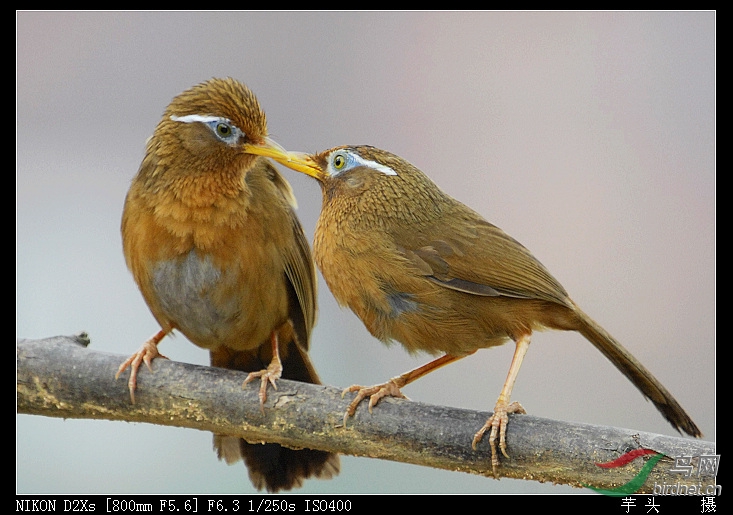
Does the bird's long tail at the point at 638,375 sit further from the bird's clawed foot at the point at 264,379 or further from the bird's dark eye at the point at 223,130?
the bird's dark eye at the point at 223,130

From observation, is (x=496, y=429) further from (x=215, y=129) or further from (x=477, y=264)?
(x=215, y=129)

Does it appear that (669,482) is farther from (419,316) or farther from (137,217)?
(137,217)

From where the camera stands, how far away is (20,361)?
148 inches

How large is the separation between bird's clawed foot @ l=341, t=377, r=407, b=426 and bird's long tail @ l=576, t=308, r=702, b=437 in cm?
80

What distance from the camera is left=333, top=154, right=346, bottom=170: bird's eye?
11.3ft

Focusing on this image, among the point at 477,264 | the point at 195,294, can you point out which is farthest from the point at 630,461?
the point at 195,294

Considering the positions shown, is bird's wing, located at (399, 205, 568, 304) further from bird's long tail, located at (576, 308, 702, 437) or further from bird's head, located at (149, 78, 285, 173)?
bird's head, located at (149, 78, 285, 173)

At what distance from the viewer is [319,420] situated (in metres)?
3.40

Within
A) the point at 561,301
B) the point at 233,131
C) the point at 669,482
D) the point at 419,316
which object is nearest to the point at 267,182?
the point at 233,131

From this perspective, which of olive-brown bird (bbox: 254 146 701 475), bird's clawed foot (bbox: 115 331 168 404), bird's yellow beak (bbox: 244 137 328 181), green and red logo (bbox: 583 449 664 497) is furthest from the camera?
bird's clawed foot (bbox: 115 331 168 404)

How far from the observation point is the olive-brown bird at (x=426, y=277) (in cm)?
327

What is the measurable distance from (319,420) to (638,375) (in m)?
1.30

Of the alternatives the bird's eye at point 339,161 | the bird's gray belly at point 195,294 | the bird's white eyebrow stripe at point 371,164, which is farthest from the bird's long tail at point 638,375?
the bird's gray belly at point 195,294

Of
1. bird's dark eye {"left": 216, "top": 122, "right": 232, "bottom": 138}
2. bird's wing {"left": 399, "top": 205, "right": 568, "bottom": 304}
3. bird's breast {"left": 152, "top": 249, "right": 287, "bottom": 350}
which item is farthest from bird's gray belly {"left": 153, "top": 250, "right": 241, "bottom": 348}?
bird's wing {"left": 399, "top": 205, "right": 568, "bottom": 304}
